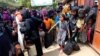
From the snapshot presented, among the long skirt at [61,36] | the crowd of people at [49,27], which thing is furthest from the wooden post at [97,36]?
the long skirt at [61,36]

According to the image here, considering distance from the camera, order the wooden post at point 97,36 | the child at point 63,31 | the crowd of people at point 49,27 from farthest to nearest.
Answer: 1. the child at point 63,31
2. the wooden post at point 97,36
3. the crowd of people at point 49,27

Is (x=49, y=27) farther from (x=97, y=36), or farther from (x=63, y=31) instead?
(x=97, y=36)

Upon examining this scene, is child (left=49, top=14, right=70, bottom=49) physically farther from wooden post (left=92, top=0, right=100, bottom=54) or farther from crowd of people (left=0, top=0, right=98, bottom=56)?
wooden post (left=92, top=0, right=100, bottom=54)

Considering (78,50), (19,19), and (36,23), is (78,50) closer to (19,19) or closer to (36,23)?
(36,23)

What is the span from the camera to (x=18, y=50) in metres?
2.97

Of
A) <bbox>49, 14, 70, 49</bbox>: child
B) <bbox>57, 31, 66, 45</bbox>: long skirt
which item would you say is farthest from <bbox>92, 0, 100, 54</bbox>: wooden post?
<bbox>57, 31, 66, 45</bbox>: long skirt

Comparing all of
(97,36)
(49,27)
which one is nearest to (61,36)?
(49,27)

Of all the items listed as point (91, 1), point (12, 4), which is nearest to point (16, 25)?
point (91, 1)

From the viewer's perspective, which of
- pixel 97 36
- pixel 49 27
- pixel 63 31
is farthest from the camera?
pixel 49 27

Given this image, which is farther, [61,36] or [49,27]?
[49,27]

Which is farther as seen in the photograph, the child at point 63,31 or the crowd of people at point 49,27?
the child at point 63,31

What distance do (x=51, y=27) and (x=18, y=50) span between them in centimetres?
191

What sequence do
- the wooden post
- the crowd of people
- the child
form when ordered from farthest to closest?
the child → the wooden post → the crowd of people

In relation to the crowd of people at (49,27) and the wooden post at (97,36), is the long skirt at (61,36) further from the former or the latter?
the wooden post at (97,36)
